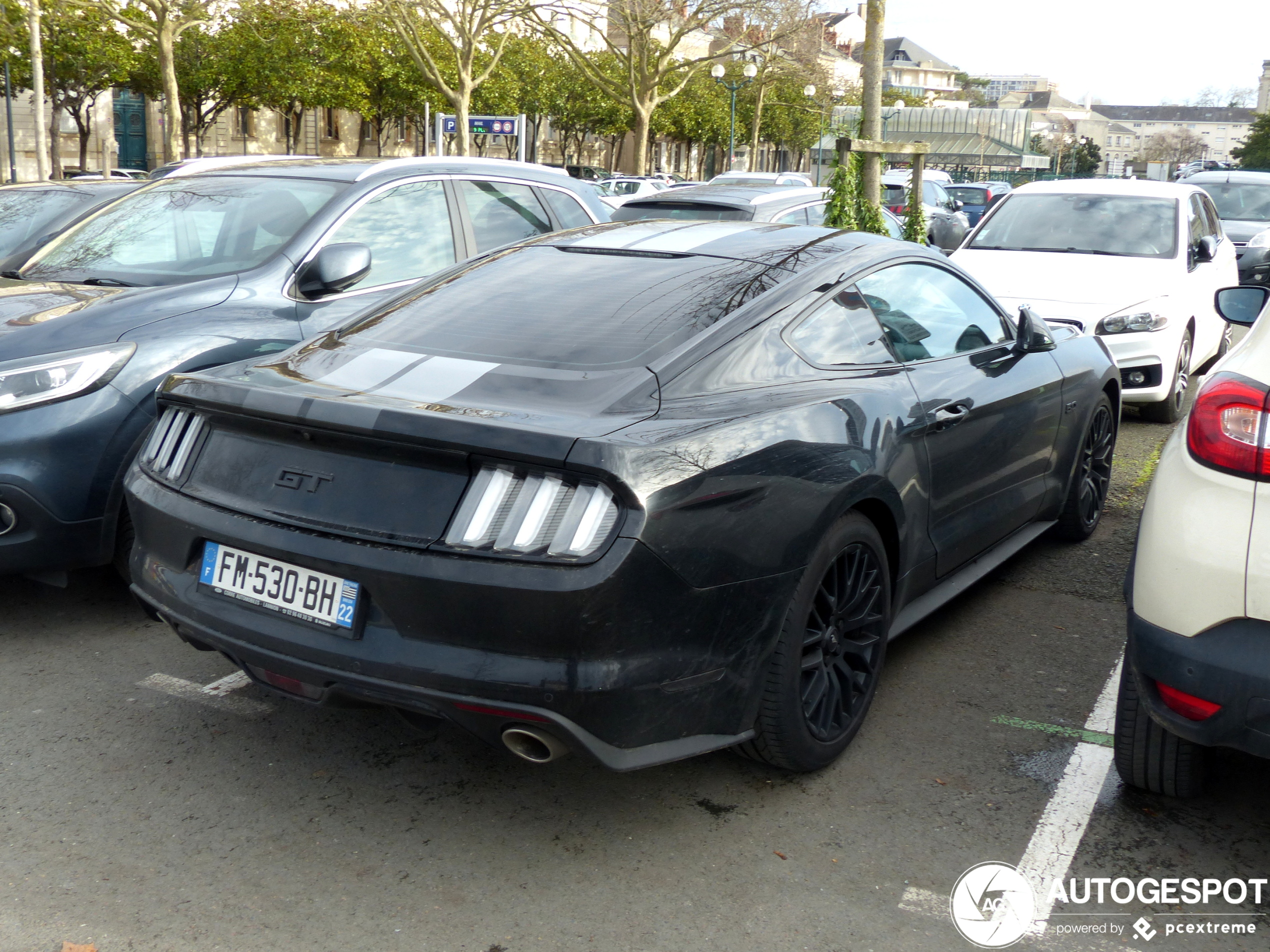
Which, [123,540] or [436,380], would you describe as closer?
[436,380]

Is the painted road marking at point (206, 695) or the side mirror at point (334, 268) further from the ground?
the side mirror at point (334, 268)

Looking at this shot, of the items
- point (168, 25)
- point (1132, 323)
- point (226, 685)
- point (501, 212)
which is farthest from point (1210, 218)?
point (168, 25)

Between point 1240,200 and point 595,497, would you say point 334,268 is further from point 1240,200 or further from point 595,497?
point 1240,200

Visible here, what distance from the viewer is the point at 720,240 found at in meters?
4.01

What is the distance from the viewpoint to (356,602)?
2793mm

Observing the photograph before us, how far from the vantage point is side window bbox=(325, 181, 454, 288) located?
17.6ft

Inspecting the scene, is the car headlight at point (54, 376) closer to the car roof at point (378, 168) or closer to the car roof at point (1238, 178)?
the car roof at point (378, 168)

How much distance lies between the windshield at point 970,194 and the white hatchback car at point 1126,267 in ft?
64.6

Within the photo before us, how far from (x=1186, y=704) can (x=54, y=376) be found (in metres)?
3.67

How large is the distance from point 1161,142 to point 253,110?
489 feet

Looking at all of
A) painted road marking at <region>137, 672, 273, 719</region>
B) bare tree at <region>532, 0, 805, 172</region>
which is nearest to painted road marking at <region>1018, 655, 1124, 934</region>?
painted road marking at <region>137, 672, 273, 719</region>

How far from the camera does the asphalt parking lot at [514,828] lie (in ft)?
8.93

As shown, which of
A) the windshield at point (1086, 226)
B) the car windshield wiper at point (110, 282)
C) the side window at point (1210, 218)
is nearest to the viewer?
the car windshield wiper at point (110, 282)

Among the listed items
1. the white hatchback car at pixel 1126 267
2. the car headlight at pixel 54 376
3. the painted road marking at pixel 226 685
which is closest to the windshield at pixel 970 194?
the white hatchback car at pixel 1126 267
